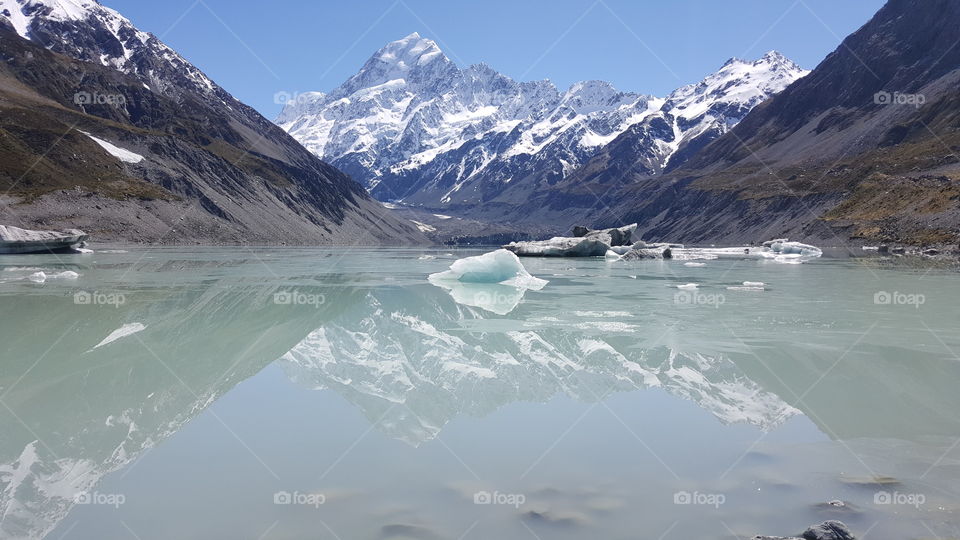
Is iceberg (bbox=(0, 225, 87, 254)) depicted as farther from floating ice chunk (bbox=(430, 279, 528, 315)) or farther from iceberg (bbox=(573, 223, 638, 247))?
iceberg (bbox=(573, 223, 638, 247))

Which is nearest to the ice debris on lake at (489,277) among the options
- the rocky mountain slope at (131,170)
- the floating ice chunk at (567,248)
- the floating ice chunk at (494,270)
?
the floating ice chunk at (494,270)

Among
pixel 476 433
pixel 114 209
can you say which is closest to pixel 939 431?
pixel 476 433

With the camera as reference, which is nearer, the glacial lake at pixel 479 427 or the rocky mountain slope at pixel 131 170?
the glacial lake at pixel 479 427

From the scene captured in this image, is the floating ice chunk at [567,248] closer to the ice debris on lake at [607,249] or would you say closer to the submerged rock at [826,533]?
the ice debris on lake at [607,249]

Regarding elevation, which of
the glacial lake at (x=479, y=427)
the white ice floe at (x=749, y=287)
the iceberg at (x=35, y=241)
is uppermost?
the iceberg at (x=35, y=241)

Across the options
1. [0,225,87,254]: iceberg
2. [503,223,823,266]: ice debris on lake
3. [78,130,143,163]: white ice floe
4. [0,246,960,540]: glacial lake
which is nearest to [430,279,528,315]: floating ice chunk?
[0,246,960,540]: glacial lake

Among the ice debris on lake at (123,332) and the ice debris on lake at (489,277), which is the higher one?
the ice debris on lake at (489,277)

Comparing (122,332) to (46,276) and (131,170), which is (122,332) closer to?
(46,276)
